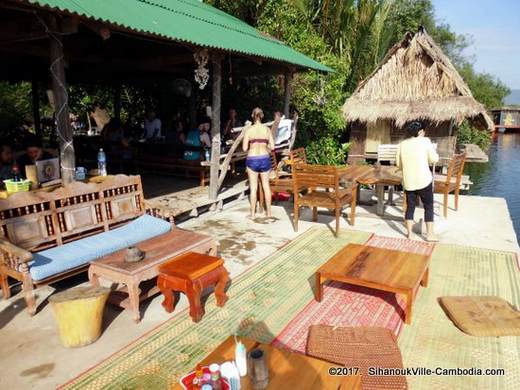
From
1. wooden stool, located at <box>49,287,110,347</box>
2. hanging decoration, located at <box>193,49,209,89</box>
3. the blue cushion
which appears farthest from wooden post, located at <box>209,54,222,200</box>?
wooden stool, located at <box>49,287,110,347</box>

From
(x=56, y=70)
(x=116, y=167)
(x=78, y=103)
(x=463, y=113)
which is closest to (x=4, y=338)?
(x=56, y=70)

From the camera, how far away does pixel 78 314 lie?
3355mm

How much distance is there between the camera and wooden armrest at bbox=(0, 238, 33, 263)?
3.70 meters

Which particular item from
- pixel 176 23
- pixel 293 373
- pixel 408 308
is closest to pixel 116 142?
pixel 176 23

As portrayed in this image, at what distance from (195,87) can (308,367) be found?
36.4 feet

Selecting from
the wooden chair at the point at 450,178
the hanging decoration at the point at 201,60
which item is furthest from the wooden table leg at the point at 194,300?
the wooden chair at the point at 450,178

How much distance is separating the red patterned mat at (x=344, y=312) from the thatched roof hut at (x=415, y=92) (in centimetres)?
977

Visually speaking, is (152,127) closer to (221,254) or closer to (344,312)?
(221,254)

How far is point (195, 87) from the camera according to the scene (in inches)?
488

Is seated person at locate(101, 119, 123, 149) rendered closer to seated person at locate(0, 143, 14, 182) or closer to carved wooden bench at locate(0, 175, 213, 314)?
seated person at locate(0, 143, 14, 182)

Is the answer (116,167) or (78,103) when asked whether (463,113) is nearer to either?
(116,167)

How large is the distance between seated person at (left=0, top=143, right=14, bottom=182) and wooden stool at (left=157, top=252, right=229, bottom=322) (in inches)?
144

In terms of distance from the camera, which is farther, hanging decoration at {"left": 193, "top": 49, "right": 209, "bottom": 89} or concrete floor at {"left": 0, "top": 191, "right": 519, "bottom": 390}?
hanging decoration at {"left": 193, "top": 49, "right": 209, "bottom": 89}

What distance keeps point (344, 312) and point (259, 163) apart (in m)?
3.78
